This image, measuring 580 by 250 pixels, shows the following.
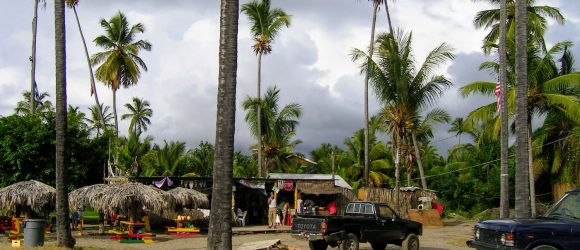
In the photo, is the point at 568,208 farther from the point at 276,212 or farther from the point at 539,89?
the point at 276,212

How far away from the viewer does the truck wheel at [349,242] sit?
18203 millimetres

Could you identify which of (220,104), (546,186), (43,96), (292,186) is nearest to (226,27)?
(220,104)

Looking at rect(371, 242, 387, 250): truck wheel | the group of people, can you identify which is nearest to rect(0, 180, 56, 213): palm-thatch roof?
the group of people

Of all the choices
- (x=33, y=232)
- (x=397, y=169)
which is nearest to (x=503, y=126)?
(x=397, y=169)

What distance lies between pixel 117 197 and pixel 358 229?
30.7 ft

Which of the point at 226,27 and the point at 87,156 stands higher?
the point at 226,27

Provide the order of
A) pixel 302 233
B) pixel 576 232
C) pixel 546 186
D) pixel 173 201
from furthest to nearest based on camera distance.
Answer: pixel 546 186, pixel 173 201, pixel 302 233, pixel 576 232

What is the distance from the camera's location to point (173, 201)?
26219mm

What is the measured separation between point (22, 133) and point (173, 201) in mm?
7690

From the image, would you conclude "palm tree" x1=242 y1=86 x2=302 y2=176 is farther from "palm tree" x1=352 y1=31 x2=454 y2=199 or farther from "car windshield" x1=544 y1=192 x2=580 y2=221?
"car windshield" x1=544 y1=192 x2=580 y2=221

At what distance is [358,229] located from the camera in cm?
1856

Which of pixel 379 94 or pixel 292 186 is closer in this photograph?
pixel 379 94

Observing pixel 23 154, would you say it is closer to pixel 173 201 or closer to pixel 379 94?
pixel 173 201

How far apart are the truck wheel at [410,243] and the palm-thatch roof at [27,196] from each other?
41.0 feet
